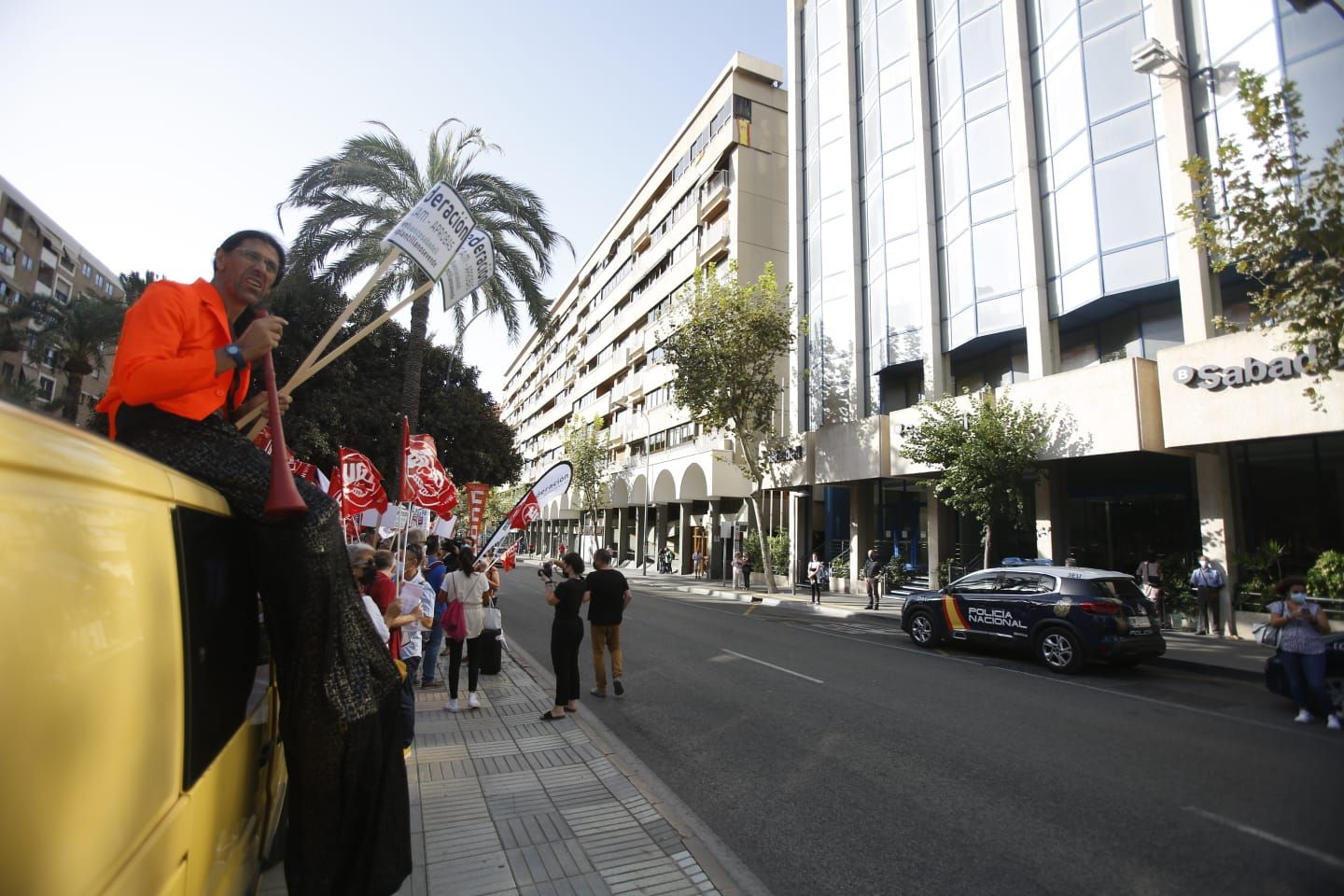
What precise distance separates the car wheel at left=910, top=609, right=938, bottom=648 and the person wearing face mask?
5389mm

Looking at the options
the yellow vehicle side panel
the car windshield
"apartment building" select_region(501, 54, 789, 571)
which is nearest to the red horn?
the yellow vehicle side panel

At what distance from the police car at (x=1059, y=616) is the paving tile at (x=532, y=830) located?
9.07 m

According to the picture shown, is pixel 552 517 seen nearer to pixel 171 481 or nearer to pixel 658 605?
pixel 658 605

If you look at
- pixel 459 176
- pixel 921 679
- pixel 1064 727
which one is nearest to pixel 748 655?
pixel 921 679

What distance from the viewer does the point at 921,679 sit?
387 inches

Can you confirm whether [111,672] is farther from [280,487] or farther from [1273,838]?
[1273,838]

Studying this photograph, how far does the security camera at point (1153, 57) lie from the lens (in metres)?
15.4

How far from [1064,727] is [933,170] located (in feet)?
67.4

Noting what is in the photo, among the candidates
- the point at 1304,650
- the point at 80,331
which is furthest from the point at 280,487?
the point at 80,331

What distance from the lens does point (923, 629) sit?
13164mm

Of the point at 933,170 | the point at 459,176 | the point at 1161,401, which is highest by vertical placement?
the point at 933,170

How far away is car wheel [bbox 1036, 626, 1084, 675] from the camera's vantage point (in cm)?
1067

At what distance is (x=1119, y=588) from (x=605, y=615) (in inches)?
321

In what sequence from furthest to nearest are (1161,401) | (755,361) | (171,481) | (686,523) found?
(686,523)
(755,361)
(1161,401)
(171,481)
